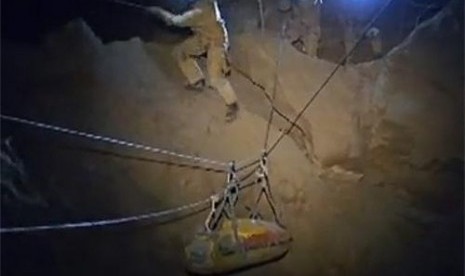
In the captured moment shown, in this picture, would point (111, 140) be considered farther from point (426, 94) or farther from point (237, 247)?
point (426, 94)

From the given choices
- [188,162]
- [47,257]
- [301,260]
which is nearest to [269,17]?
[188,162]

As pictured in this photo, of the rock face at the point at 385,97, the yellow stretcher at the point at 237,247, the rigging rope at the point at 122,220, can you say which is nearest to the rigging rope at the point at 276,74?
the rock face at the point at 385,97

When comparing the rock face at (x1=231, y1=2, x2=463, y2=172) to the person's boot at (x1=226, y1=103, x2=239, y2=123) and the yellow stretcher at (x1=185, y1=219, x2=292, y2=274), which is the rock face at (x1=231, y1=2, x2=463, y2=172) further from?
the yellow stretcher at (x1=185, y1=219, x2=292, y2=274)

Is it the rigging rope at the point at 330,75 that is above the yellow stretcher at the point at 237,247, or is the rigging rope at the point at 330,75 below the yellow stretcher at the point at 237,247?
above

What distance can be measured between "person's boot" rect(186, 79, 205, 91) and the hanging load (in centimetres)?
21

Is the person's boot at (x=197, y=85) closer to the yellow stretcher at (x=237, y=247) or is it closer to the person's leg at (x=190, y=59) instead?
the person's leg at (x=190, y=59)

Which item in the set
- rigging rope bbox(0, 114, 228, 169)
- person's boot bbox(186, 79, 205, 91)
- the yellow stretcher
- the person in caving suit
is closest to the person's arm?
the person in caving suit

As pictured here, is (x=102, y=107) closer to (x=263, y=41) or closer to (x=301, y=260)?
(x=263, y=41)

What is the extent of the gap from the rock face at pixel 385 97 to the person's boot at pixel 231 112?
0.09m

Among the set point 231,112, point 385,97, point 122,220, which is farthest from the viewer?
point 385,97

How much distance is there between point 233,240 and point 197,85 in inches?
15.0

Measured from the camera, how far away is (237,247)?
69.3 inches

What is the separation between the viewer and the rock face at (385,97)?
6.08ft

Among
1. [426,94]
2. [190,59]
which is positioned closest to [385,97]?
[426,94]
